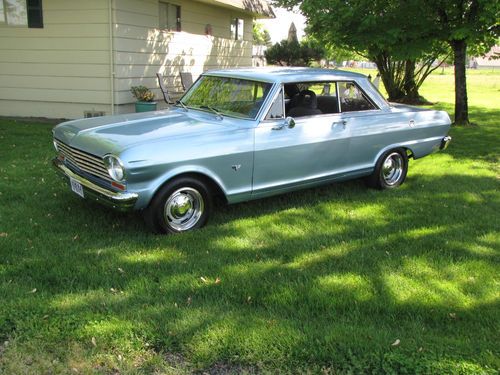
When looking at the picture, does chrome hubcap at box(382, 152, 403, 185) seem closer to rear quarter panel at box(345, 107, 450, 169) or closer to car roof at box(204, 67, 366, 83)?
rear quarter panel at box(345, 107, 450, 169)

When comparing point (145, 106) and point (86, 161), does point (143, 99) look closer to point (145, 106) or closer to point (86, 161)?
point (145, 106)

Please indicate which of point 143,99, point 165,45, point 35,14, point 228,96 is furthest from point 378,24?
point 35,14

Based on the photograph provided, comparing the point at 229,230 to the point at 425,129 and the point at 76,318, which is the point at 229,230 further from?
the point at 425,129

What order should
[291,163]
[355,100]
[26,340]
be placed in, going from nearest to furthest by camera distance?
1. [26,340]
2. [291,163]
3. [355,100]

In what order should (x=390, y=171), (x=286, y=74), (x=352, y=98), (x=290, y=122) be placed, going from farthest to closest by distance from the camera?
(x=390, y=171), (x=352, y=98), (x=286, y=74), (x=290, y=122)

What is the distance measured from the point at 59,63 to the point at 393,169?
8.01 meters

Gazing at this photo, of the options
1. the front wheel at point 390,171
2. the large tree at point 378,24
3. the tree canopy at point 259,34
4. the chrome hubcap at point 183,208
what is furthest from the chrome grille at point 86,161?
the tree canopy at point 259,34

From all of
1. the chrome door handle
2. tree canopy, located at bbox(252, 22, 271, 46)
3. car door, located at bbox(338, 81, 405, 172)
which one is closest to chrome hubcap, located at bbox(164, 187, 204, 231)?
the chrome door handle

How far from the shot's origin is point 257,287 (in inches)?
149

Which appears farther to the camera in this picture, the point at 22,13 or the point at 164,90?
the point at 22,13

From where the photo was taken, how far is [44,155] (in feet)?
25.3

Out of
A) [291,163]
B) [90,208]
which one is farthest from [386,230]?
[90,208]

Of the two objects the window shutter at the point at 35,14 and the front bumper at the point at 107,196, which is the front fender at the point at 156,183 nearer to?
the front bumper at the point at 107,196

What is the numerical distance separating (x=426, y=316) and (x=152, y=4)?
1041cm
